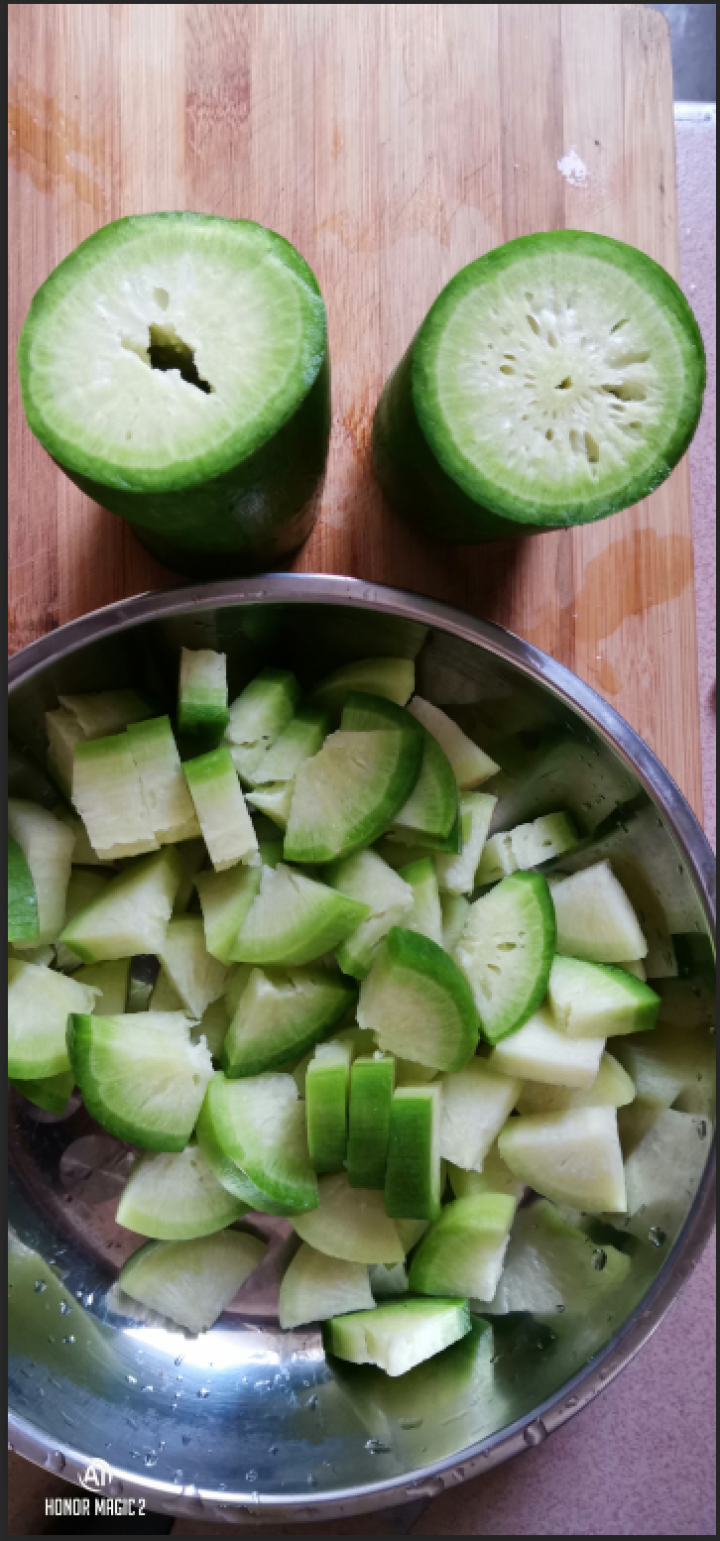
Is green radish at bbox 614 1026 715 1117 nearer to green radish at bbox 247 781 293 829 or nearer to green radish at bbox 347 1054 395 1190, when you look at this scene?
green radish at bbox 347 1054 395 1190

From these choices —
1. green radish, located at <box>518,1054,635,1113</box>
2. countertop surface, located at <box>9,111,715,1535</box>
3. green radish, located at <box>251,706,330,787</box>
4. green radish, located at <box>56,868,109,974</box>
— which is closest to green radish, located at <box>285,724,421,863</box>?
green radish, located at <box>251,706,330,787</box>

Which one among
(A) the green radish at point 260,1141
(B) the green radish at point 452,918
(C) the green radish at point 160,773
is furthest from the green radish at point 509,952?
(C) the green radish at point 160,773

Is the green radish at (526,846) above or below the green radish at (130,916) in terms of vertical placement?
above

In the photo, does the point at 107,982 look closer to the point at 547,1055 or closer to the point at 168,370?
the point at 547,1055

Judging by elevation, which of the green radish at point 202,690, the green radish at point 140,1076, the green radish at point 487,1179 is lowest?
the green radish at point 487,1179

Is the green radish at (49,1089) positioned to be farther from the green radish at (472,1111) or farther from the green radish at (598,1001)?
the green radish at (598,1001)

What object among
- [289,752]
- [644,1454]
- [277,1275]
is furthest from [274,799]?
[644,1454]
